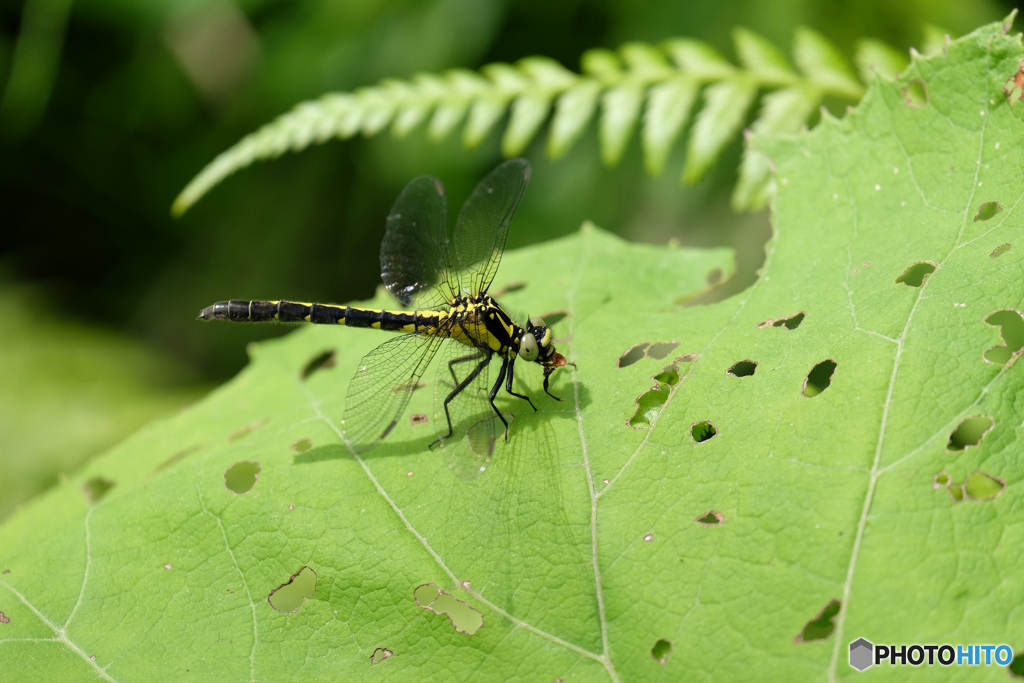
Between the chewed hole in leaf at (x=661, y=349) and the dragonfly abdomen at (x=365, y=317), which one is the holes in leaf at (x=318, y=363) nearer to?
the dragonfly abdomen at (x=365, y=317)

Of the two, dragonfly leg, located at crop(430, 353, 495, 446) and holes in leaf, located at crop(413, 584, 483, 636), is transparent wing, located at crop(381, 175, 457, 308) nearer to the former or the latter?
dragonfly leg, located at crop(430, 353, 495, 446)

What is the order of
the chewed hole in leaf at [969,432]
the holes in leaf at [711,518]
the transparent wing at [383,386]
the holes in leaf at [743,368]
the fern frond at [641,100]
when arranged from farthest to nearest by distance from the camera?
the fern frond at [641,100] < the transparent wing at [383,386] < the holes in leaf at [743,368] < the holes in leaf at [711,518] < the chewed hole in leaf at [969,432]

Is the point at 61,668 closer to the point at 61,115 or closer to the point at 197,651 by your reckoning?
the point at 197,651

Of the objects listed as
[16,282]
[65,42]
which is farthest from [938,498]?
[16,282]

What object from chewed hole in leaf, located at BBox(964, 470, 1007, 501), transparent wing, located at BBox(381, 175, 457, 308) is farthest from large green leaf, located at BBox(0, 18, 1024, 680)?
transparent wing, located at BBox(381, 175, 457, 308)

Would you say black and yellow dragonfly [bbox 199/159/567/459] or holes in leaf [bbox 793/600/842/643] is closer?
holes in leaf [bbox 793/600/842/643]

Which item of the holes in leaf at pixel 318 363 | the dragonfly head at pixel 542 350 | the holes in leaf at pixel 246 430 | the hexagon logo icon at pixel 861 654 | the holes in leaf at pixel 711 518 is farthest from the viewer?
the holes in leaf at pixel 318 363

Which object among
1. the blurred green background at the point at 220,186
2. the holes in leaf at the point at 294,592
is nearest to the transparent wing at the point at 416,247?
the holes in leaf at the point at 294,592
